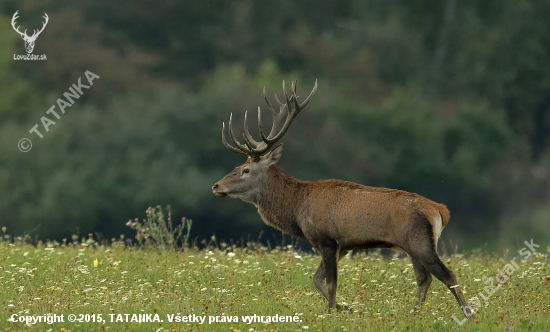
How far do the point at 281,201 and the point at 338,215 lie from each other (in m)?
0.98

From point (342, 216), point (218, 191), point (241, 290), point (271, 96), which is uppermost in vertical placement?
point (271, 96)

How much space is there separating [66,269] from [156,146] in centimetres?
3078

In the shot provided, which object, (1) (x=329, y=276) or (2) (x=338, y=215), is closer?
(1) (x=329, y=276)

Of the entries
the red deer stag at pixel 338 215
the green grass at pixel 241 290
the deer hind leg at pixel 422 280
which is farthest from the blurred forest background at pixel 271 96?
the deer hind leg at pixel 422 280

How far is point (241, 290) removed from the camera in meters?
12.0

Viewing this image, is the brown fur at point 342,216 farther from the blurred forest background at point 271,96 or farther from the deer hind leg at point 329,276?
the blurred forest background at point 271,96

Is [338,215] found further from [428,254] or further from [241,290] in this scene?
[241,290]

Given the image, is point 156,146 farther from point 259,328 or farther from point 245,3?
point 259,328

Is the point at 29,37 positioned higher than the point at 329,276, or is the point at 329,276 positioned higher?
the point at 29,37

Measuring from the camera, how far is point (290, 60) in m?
54.9

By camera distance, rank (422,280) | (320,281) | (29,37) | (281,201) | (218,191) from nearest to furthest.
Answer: (422,280)
(320,281)
(281,201)
(218,191)
(29,37)

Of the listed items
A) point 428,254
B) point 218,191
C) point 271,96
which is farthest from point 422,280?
point 271,96

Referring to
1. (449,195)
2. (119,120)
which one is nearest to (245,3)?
(119,120)

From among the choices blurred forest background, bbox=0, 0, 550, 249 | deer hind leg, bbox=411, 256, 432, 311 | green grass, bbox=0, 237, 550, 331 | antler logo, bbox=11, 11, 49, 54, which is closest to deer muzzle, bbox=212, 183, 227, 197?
green grass, bbox=0, 237, 550, 331
